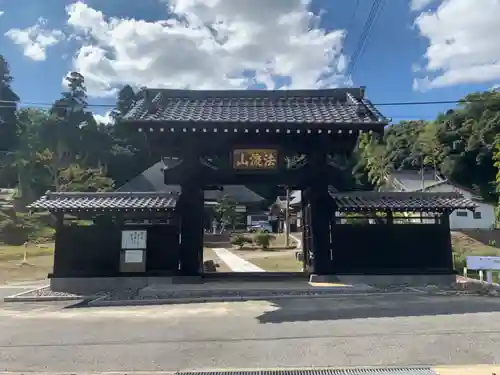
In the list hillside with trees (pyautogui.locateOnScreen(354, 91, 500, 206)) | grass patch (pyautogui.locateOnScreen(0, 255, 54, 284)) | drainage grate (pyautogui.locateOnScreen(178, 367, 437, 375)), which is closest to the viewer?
drainage grate (pyautogui.locateOnScreen(178, 367, 437, 375))

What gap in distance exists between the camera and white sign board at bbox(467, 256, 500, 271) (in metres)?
13.0

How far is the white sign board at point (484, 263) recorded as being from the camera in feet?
42.7

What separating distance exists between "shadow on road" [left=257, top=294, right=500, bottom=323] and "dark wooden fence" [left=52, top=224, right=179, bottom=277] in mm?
4355

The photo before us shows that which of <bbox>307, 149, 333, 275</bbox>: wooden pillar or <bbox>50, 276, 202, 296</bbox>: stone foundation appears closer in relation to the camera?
<bbox>50, 276, 202, 296</bbox>: stone foundation

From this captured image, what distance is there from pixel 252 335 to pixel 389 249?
8.23 m

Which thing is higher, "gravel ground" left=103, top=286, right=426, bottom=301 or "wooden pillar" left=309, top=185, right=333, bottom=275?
"wooden pillar" left=309, top=185, right=333, bottom=275

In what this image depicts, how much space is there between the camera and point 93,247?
44.6 ft

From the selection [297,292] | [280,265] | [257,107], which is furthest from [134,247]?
[280,265]

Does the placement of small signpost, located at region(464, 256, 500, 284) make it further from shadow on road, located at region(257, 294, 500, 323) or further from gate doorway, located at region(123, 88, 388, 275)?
gate doorway, located at region(123, 88, 388, 275)

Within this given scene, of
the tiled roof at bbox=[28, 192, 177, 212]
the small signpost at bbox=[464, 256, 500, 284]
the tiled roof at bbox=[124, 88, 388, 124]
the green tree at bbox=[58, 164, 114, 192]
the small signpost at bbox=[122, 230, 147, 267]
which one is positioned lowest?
the small signpost at bbox=[464, 256, 500, 284]

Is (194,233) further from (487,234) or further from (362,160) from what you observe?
(362,160)

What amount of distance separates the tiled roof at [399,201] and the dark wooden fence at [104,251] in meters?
5.52

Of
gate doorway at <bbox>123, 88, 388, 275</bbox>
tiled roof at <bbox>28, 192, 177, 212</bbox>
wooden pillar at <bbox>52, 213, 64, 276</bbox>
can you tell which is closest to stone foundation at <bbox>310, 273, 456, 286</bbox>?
gate doorway at <bbox>123, 88, 388, 275</bbox>

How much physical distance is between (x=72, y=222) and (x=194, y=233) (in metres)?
4.12
